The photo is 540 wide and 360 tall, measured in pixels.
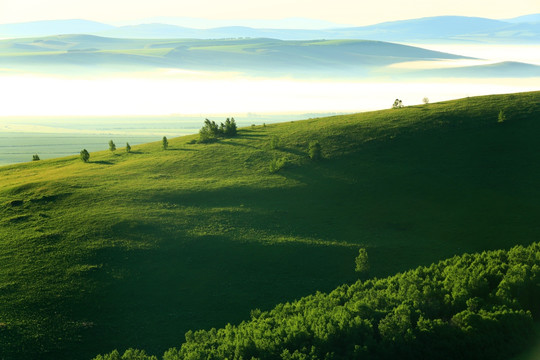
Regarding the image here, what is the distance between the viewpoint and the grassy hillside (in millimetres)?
55000

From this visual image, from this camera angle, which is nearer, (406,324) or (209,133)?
(406,324)

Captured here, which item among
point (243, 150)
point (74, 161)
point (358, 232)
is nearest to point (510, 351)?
point (358, 232)

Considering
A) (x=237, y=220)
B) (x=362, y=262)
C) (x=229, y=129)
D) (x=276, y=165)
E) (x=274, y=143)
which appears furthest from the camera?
(x=229, y=129)

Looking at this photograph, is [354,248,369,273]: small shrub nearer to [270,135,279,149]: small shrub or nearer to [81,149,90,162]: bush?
[270,135,279,149]: small shrub

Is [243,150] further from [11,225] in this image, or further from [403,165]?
[11,225]

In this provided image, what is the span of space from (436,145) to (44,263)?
229ft

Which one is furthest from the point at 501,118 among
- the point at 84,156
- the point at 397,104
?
the point at 84,156

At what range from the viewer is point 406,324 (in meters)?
41.8

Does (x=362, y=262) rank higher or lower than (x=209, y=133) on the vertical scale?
lower

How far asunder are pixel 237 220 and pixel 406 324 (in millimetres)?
36601

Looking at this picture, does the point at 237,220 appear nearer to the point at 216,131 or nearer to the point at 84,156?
the point at 216,131

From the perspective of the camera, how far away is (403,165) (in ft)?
294

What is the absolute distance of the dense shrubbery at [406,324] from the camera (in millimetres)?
40312

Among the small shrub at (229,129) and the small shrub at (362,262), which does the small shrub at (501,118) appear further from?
→ the small shrub at (362,262)
